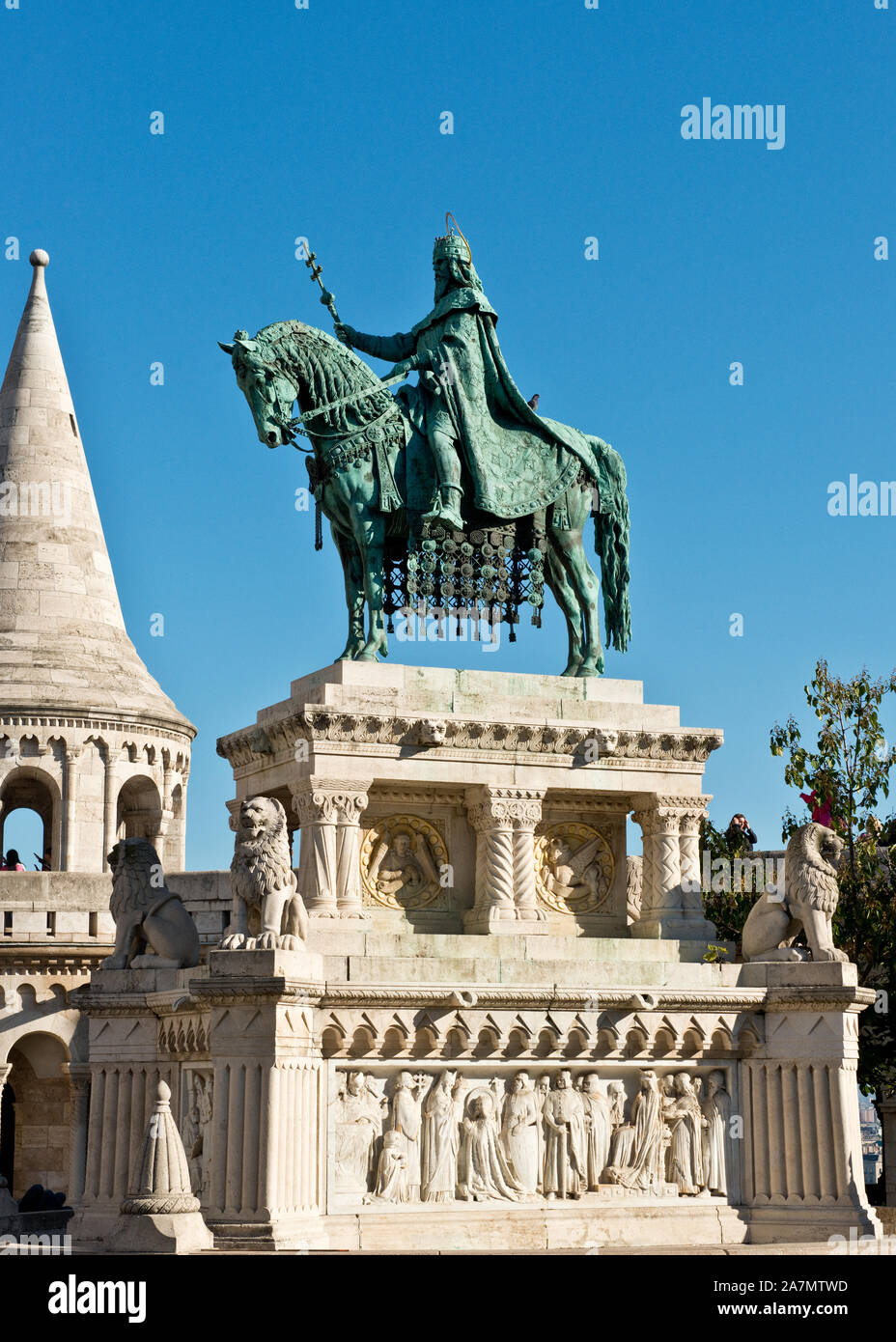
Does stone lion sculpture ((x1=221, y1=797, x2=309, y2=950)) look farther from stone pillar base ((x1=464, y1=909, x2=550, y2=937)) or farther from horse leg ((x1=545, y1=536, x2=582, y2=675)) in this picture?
horse leg ((x1=545, y1=536, x2=582, y2=675))

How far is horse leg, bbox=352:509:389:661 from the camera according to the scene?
21375mm

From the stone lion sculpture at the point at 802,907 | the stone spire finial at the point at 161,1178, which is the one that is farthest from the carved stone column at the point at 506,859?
the stone spire finial at the point at 161,1178

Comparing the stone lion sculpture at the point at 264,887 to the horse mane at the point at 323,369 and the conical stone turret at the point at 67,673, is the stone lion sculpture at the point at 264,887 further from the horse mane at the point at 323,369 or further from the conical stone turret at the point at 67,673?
the conical stone turret at the point at 67,673

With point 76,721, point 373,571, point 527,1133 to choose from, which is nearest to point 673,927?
point 527,1133

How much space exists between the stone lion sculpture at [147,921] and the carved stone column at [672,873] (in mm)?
4559

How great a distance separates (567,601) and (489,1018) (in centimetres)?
488

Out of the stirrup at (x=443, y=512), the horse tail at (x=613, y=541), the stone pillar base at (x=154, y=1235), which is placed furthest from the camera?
the horse tail at (x=613, y=541)

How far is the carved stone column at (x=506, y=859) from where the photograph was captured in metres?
21.0

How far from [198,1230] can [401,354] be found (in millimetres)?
9701

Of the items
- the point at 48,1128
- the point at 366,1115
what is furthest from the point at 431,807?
the point at 48,1128

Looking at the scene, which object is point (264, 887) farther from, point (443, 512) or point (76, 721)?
point (76, 721)

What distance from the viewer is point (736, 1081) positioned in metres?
21.0

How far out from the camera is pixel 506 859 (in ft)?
69.0
